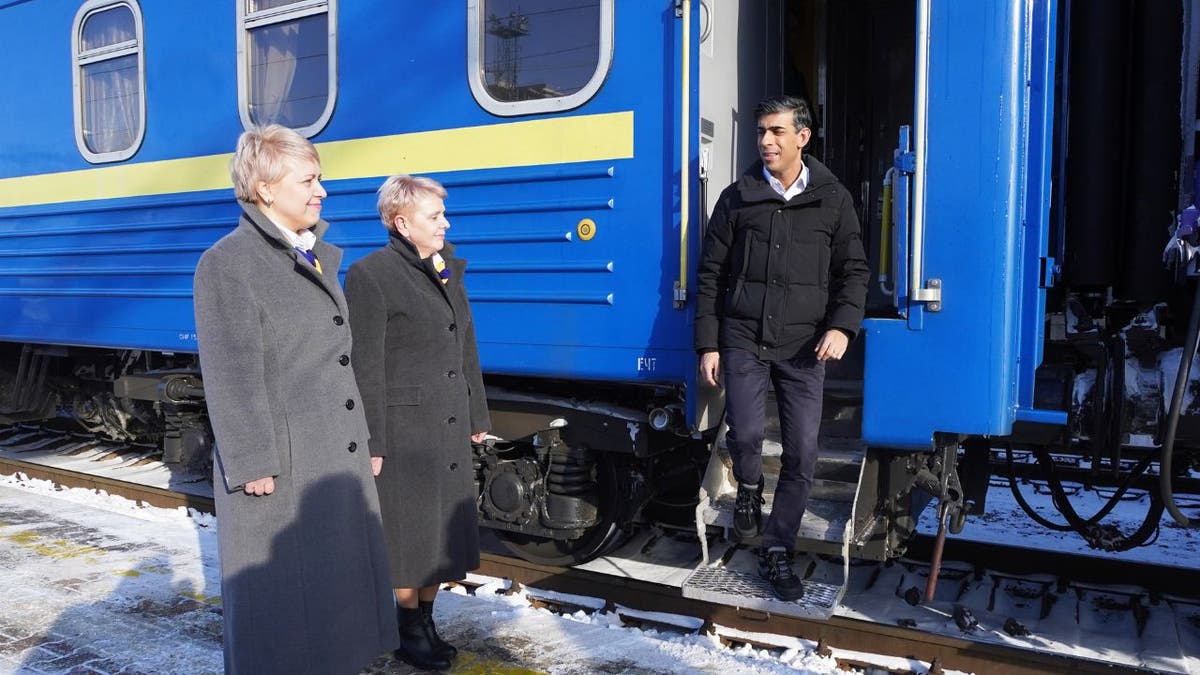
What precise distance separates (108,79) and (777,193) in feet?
14.7

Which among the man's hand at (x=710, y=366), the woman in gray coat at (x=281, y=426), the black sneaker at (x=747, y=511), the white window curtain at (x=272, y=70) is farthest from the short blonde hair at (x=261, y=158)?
the white window curtain at (x=272, y=70)

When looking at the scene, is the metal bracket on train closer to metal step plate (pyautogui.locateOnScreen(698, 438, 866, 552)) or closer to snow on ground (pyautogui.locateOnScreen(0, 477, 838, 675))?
metal step plate (pyautogui.locateOnScreen(698, 438, 866, 552))

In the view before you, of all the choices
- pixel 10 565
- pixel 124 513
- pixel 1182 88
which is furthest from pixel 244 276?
pixel 124 513

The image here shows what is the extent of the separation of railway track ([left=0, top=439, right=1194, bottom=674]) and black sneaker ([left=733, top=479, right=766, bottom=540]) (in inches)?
19.9

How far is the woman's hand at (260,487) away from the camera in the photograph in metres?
2.47

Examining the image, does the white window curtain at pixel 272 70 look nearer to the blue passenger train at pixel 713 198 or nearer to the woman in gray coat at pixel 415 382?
the blue passenger train at pixel 713 198

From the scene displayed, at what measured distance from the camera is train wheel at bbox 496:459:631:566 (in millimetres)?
4566

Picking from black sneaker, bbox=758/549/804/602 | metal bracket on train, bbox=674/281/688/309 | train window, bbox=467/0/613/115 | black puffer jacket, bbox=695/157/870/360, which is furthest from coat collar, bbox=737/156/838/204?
black sneaker, bbox=758/549/804/602

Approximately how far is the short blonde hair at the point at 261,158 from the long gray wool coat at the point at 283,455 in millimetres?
64

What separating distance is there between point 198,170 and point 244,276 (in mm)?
3232

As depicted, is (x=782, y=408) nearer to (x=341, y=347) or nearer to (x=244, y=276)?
(x=341, y=347)

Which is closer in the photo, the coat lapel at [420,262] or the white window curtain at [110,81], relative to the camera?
the coat lapel at [420,262]

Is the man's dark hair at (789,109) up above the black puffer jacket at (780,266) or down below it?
above

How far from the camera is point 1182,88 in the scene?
12.2 ft
